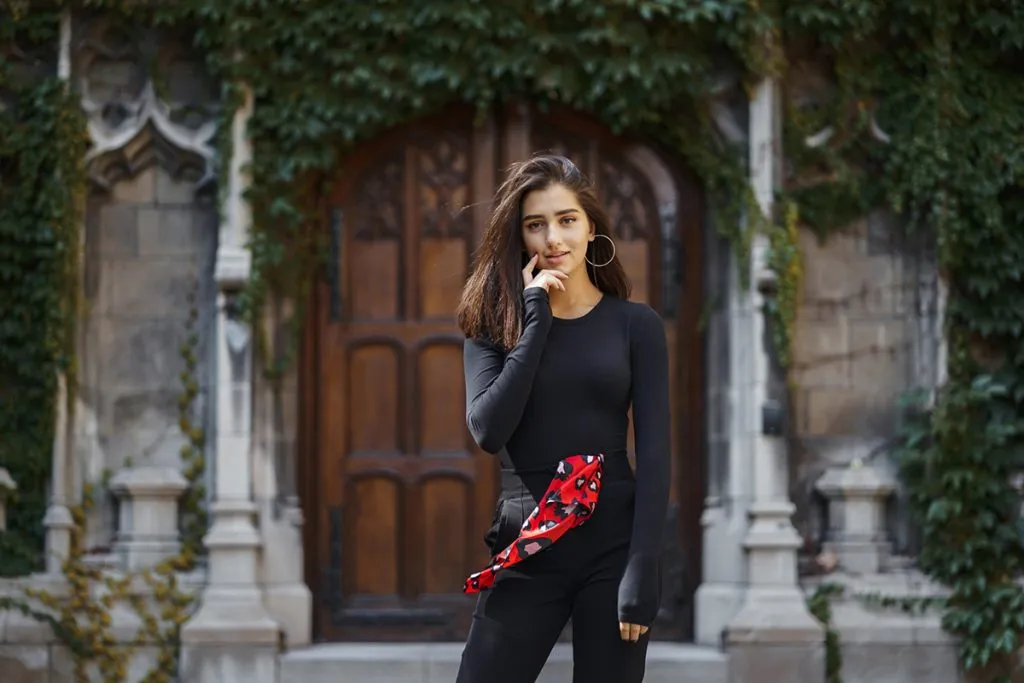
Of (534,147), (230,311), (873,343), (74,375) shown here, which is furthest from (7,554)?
(873,343)

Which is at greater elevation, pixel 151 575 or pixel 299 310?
pixel 299 310

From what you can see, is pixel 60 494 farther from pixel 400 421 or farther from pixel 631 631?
pixel 631 631

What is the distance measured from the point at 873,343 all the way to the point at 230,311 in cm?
287

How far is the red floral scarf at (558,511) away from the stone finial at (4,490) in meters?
4.28

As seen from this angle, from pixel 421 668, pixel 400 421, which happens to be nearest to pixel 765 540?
pixel 421 668

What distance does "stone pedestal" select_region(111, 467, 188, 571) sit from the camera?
7.09m

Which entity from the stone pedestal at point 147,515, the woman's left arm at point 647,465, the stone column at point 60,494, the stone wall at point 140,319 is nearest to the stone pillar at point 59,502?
the stone column at point 60,494

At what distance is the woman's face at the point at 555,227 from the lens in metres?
3.37

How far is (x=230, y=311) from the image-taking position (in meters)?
7.07

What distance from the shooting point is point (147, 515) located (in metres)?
7.12

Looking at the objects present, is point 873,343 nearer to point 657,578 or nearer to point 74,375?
point 74,375

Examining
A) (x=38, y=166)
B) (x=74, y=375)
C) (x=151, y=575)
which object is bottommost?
(x=151, y=575)

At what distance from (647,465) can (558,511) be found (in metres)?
0.20

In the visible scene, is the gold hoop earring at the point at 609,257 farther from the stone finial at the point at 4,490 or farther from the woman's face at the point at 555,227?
the stone finial at the point at 4,490
